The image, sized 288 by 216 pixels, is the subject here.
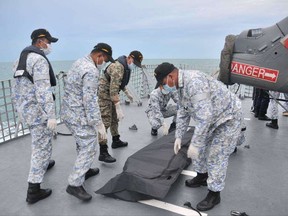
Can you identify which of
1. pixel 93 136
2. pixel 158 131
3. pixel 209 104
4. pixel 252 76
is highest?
pixel 252 76

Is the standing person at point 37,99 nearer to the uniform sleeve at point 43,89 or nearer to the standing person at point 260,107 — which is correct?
the uniform sleeve at point 43,89

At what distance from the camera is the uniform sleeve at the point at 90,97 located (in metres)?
2.46

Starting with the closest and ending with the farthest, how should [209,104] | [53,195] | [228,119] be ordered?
[209,104] < [228,119] < [53,195]

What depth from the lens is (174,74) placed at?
2.18m

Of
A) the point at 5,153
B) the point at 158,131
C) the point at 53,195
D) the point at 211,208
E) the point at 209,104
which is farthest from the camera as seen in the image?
the point at 158,131

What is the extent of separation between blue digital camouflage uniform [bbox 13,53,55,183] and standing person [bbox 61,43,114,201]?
22cm

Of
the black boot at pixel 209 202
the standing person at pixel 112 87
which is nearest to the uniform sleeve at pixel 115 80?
the standing person at pixel 112 87

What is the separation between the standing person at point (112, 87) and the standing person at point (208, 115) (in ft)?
4.34

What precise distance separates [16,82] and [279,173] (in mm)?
3465

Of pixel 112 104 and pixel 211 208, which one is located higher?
pixel 112 104

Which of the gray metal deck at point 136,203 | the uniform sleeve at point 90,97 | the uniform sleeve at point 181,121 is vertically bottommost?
the gray metal deck at point 136,203

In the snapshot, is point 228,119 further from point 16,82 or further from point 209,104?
point 16,82

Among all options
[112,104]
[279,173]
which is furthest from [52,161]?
[279,173]

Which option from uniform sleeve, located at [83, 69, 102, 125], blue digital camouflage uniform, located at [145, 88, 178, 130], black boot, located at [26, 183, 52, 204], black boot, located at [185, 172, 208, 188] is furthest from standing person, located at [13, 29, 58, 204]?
blue digital camouflage uniform, located at [145, 88, 178, 130]
